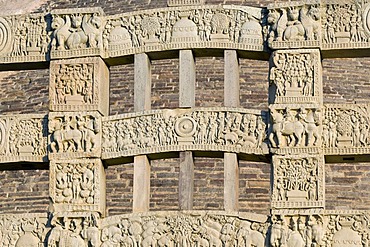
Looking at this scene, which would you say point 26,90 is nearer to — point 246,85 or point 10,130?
point 246,85

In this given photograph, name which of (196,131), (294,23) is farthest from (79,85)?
(294,23)

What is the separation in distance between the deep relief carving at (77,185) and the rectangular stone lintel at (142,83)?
96cm

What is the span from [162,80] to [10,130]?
10.3 meters

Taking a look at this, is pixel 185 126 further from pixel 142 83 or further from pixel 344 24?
pixel 344 24

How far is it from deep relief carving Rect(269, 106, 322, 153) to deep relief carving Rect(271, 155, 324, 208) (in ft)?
0.58

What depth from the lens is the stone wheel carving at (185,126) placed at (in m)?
24.4

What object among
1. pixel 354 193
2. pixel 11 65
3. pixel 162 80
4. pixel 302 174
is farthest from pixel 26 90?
pixel 302 174

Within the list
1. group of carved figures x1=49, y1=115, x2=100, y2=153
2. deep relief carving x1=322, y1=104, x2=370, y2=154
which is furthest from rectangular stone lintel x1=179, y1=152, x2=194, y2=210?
deep relief carving x1=322, y1=104, x2=370, y2=154

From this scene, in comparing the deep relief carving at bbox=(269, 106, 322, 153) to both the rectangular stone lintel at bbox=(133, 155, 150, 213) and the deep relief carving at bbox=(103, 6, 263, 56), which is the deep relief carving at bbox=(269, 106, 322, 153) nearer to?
the deep relief carving at bbox=(103, 6, 263, 56)

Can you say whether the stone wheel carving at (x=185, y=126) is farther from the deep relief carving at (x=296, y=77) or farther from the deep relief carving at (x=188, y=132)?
the deep relief carving at (x=296, y=77)

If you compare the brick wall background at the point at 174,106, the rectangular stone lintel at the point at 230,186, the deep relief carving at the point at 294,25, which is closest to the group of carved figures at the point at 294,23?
the deep relief carving at the point at 294,25

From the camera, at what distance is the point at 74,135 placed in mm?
24828

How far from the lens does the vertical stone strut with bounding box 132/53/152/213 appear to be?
24.4 metres

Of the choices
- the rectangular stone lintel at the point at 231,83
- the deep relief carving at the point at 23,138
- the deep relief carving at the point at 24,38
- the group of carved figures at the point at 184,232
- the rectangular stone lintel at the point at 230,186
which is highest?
the deep relief carving at the point at 24,38
